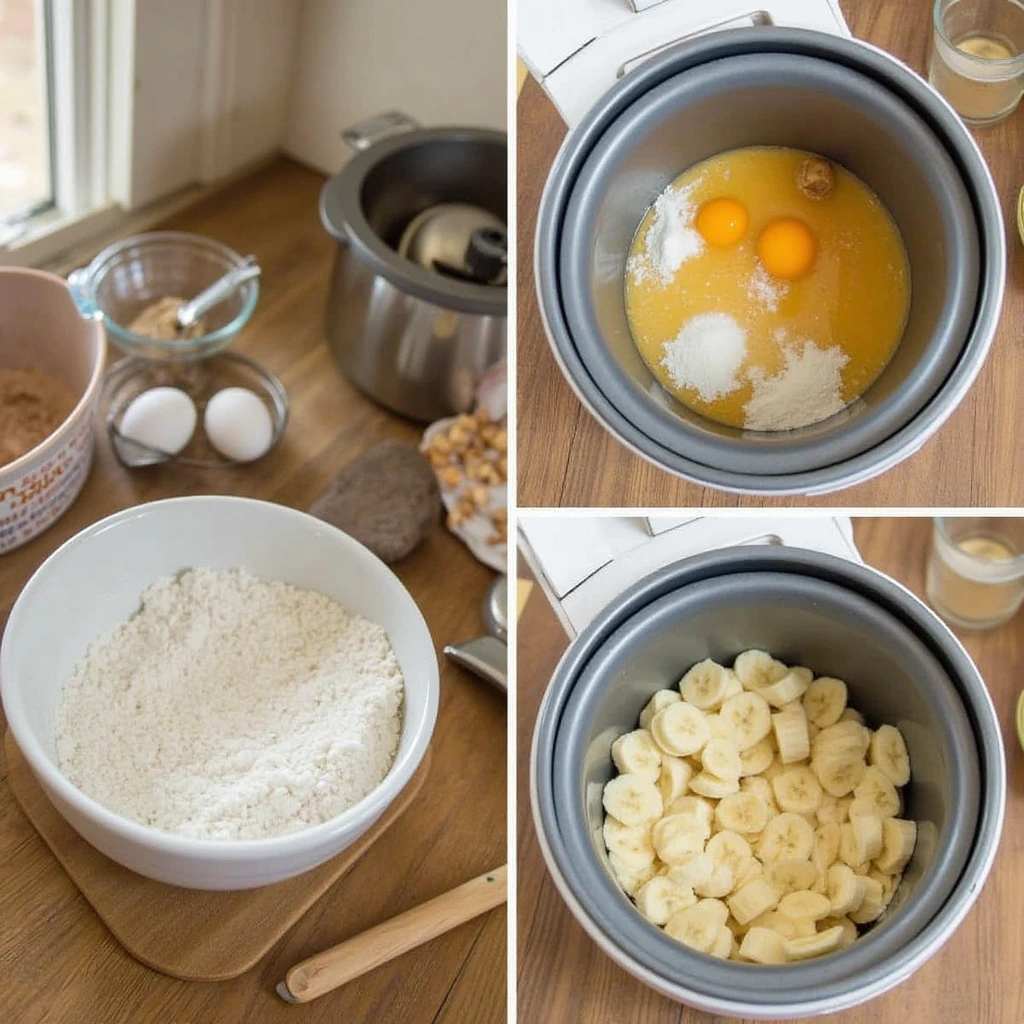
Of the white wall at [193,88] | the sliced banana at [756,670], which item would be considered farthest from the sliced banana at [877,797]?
the white wall at [193,88]

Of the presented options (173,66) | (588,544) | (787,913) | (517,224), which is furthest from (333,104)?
(787,913)

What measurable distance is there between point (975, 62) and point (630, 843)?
0.56 meters

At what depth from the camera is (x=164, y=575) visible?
1065 millimetres

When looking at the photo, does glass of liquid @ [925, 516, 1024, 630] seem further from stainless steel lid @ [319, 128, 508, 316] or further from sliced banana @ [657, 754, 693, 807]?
stainless steel lid @ [319, 128, 508, 316]

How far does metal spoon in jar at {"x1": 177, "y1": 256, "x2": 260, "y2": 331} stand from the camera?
4.20 ft

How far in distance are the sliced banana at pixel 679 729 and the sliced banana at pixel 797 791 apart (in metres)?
0.06

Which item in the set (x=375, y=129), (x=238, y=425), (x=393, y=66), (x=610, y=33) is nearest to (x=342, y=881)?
(x=238, y=425)

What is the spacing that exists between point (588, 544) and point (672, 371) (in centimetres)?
16

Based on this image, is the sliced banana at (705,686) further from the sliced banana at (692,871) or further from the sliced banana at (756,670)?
the sliced banana at (692,871)

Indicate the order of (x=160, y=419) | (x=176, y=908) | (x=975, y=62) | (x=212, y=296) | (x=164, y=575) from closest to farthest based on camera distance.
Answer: (x=975, y=62), (x=176, y=908), (x=164, y=575), (x=160, y=419), (x=212, y=296)

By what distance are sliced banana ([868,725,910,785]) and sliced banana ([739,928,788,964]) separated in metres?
0.15

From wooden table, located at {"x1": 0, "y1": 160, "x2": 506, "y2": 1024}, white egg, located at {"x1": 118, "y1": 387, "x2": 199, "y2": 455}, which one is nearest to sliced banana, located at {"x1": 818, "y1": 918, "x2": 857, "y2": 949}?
wooden table, located at {"x1": 0, "y1": 160, "x2": 506, "y2": 1024}

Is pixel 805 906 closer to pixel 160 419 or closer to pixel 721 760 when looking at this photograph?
pixel 721 760

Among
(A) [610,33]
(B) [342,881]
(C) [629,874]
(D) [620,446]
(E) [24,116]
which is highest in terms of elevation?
(A) [610,33]
